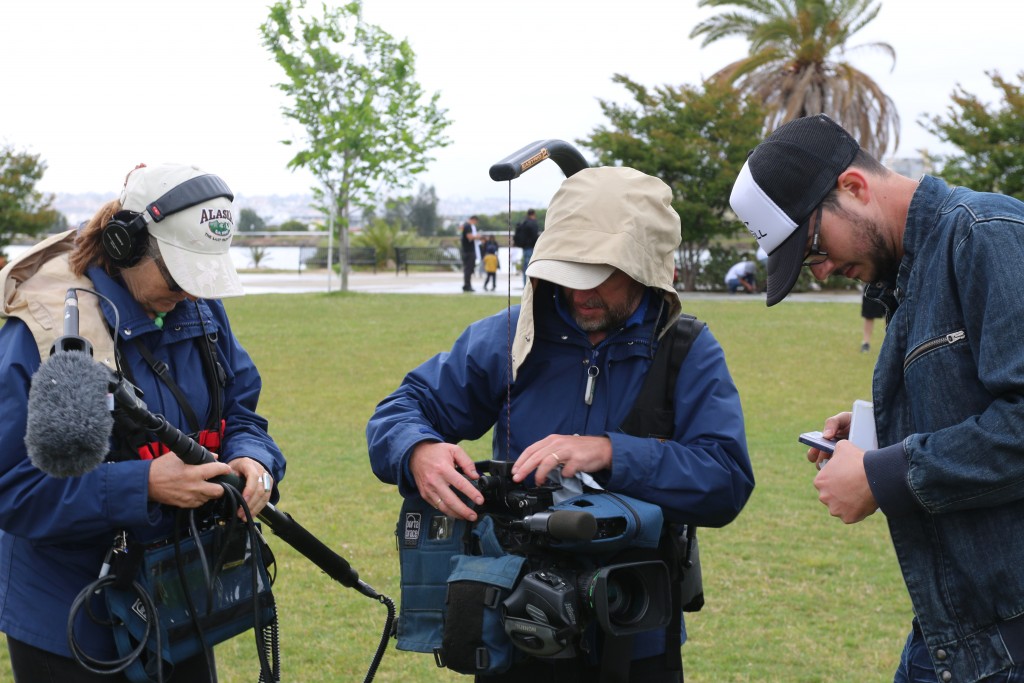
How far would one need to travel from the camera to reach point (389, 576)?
6.23 metres

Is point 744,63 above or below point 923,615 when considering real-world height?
above

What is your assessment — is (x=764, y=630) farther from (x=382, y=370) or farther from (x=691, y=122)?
(x=691, y=122)

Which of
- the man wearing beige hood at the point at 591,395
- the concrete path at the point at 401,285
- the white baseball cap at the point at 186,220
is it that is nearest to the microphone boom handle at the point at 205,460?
the man wearing beige hood at the point at 591,395

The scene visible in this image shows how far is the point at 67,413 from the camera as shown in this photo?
8.12 ft

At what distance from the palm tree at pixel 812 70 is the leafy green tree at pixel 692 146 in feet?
23.8

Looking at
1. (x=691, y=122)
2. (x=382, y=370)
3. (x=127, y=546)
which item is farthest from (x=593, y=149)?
(x=127, y=546)

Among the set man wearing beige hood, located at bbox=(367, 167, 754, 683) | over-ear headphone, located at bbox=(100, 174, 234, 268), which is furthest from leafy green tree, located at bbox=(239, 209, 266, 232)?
man wearing beige hood, located at bbox=(367, 167, 754, 683)

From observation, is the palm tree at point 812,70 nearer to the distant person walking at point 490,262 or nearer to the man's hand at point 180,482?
the distant person walking at point 490,262

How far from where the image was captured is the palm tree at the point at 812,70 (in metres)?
37.6

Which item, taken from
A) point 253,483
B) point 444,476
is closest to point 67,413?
point 253,483

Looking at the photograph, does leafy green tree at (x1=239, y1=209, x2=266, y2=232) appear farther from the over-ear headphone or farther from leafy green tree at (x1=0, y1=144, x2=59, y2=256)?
the over-ear headphone

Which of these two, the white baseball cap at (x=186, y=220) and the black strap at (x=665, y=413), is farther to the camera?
the white baseball cap at (x=186, y=220)

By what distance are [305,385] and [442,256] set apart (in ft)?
93.9

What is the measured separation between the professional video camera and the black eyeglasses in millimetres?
740
